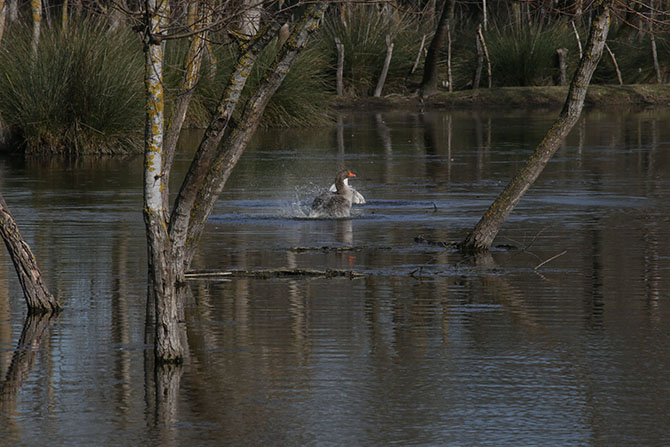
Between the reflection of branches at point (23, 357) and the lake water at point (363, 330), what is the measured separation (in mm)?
24

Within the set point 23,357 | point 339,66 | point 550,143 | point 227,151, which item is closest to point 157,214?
point 23,357

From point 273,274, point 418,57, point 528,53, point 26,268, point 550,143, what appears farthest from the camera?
point 528,53

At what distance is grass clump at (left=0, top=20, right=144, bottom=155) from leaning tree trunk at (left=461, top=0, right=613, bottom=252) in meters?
12.9

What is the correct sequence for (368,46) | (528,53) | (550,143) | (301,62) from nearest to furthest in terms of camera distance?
(550,143) → (301,62) → (368,46) → (528,53)

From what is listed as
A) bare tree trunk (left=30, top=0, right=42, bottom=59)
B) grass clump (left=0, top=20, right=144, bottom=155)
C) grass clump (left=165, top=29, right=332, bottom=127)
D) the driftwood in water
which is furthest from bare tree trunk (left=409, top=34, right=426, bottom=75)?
the driftwood in water

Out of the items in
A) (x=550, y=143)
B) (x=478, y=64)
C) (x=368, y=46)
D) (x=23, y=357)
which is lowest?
(x=23, y=357)

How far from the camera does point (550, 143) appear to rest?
38.1 feet

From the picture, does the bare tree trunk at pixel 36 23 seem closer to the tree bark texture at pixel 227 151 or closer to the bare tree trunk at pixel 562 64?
the tree bark texture at pixel 227 151

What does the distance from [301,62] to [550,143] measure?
2086 cm

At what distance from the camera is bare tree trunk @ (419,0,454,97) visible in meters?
38.4

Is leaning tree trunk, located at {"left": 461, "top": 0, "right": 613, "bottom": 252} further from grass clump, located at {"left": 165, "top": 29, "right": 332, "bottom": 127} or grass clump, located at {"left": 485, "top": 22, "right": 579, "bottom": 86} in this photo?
grass clump, located at {"left": 485, "top": 22, "right": 579, "bottom": 86}

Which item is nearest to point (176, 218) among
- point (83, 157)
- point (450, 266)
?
point (450, 266)

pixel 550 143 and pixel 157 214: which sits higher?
pixel 550 143

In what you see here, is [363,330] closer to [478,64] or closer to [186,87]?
[186,87]
